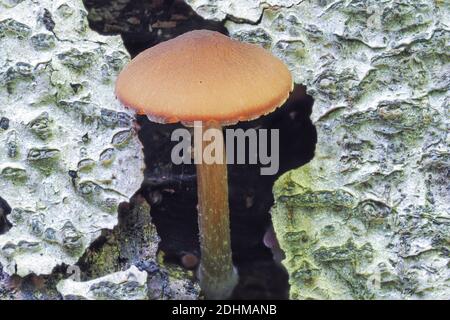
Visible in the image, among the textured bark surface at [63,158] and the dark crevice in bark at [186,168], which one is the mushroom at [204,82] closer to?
the textured bark surface at [63,158]

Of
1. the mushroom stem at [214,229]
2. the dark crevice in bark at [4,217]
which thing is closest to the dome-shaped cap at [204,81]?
the mushroom stem at [214,229]

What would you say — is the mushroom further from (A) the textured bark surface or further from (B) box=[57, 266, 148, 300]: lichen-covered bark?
(B) box=[57, 266, 148, 300]: lichen-covered bark

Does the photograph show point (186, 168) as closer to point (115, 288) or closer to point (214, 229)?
point (214, 229)

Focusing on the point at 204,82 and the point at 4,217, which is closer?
the point at 204,82

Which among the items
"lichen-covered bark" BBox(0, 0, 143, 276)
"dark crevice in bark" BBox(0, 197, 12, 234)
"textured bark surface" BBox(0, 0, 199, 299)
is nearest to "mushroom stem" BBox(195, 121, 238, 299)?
"textured bark surface" BBox(0, 0, 199, 299)

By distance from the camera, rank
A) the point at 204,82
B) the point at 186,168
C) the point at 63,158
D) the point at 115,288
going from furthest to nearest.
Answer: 1. the point at 186,168
2. the point at 63,158
3. the point at 115,288
4. the point at 204,82

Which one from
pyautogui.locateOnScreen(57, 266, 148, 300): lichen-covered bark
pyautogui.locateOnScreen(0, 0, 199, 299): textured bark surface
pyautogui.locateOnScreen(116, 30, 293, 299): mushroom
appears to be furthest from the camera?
pyautogui.locateOnScreen(0, 0, 199, 299): textured bark surface

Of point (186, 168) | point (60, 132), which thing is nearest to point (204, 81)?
point (60, 132)

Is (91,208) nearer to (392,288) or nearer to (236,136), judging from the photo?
(236,136)
